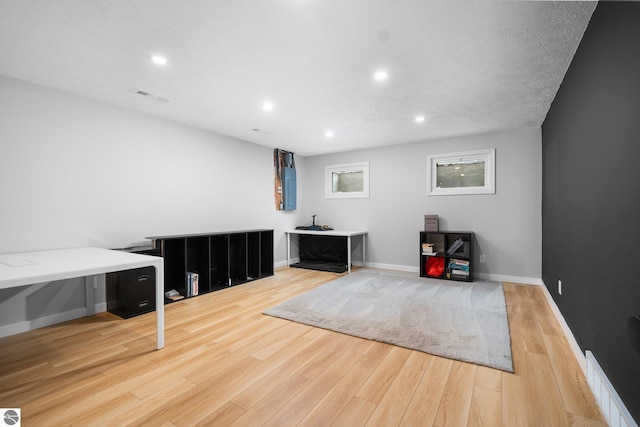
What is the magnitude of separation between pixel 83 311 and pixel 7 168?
155 centimetres

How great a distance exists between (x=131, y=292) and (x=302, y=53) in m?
2.87

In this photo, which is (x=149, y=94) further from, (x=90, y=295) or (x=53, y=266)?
(x=90, y=295)

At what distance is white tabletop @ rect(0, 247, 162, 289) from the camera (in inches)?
64.8

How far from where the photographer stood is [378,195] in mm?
5488

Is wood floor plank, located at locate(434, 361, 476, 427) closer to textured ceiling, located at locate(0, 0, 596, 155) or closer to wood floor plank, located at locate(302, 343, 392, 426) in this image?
wood floor plank, located at locate(302, 343, 392, 426)

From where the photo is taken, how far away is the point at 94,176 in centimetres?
315

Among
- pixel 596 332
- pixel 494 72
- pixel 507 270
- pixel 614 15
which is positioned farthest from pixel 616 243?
pixel 507 270

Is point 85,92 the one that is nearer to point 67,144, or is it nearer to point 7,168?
point 67,144

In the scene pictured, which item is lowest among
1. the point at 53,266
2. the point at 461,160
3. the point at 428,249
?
the point at 428,249


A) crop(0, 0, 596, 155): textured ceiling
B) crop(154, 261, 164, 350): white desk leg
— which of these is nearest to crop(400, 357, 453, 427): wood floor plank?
crop(154, 261, 164, 350): white desk leg

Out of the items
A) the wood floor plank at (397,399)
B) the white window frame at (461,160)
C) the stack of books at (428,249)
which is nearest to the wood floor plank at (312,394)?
the wood floor plank at (397,399)

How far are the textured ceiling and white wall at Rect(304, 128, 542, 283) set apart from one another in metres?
1.00

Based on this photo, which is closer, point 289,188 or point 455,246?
point 455,246

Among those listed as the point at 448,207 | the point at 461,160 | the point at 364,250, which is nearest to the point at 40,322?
the point at 364,250
